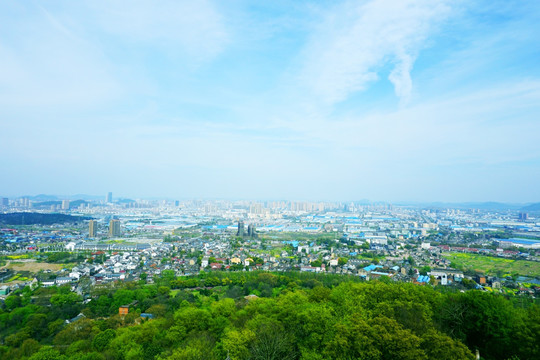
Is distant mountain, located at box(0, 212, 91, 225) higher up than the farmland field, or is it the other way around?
distant mountain, located at box(0, 212, 91, 225)

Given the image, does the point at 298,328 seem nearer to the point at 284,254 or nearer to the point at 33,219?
the point at 284,254

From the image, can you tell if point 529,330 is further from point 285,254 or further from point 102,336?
point 285,254

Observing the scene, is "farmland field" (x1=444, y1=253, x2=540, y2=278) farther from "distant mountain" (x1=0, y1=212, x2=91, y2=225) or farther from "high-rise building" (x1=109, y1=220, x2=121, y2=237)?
"distant mountain" (x1=0, y1=212, x2=91, y2=225)

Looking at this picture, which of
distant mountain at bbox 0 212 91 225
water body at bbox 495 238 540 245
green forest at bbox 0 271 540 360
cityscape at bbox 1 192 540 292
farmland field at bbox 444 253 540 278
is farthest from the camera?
distant mountain at bbox 0 212 91 225

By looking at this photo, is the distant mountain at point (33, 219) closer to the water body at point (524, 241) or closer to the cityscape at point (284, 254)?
the cityscape at point (284, 254)

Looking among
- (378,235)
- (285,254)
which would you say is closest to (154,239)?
(285,254)

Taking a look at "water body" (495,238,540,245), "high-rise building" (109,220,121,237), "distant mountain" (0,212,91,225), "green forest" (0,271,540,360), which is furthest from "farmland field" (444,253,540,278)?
"distant mountain" (0,212,91,225)
